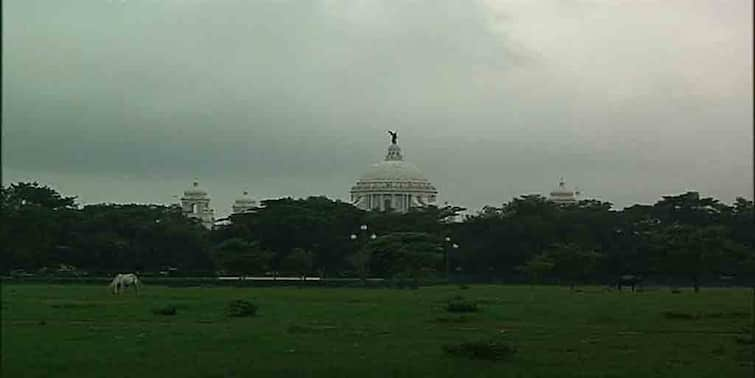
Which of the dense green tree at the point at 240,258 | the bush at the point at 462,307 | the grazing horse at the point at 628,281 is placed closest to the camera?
the bush at the point at 462,307

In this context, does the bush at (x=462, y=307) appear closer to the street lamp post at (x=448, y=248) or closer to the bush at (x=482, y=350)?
the bush at (x=482, y=350)

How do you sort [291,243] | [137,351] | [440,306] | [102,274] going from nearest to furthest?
[137,351] → [440,306] → [102,274] → [291,243]

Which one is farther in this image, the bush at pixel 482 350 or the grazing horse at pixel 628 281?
the grazing horse at pixel 628 281

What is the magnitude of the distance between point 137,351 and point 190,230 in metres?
57.3

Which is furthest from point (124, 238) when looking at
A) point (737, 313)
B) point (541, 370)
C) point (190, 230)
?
point (541, 370)

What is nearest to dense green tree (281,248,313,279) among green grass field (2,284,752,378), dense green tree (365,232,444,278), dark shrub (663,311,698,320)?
dense green tree (365,232,444,278)

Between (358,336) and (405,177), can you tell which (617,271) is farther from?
(405,177)

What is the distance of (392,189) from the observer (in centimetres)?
12812

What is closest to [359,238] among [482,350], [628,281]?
[628,281]

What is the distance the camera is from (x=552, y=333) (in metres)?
21.7

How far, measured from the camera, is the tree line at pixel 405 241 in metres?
61.5

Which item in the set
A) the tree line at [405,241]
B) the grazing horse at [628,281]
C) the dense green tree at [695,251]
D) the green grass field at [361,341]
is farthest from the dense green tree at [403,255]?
the green grass field at [361,341]

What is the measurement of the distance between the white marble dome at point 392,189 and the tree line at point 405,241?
40967mm

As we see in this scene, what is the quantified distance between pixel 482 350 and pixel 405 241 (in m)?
51.7
